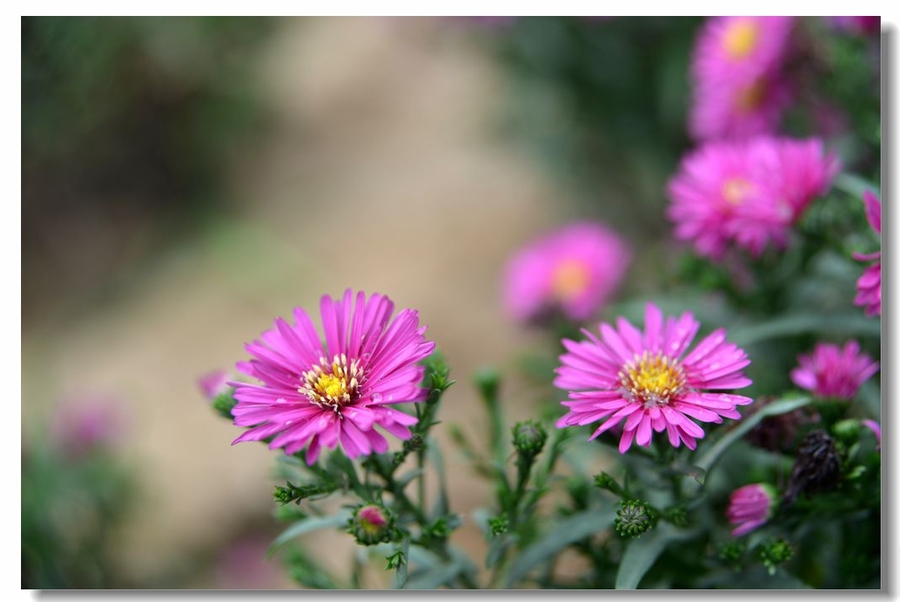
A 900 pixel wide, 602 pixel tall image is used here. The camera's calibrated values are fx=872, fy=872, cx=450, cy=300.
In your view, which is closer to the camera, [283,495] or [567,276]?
[283,495]

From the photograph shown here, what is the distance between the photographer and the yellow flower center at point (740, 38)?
36.0 inches

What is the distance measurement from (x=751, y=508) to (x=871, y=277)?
0.20 metres

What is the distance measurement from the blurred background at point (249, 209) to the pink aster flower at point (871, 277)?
1.31 ft

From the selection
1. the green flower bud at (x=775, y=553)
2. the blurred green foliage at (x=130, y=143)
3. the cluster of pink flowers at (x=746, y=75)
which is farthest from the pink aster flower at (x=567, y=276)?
the blurred green foliage at (x=130, y=143)

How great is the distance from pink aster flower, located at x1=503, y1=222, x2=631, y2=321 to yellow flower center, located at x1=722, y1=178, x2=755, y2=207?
0.27m

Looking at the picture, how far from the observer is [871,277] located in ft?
2.19

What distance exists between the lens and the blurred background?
4.32ft

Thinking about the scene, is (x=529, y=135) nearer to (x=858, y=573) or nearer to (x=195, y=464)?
(x=195, y=464)

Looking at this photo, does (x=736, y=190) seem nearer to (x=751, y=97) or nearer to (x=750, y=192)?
(x=750, y=192)

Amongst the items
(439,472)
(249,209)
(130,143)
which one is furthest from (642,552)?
(130,143)

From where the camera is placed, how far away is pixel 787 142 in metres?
0.81

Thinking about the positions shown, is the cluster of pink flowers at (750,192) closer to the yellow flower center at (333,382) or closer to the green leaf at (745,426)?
the green leaf at (745,426)

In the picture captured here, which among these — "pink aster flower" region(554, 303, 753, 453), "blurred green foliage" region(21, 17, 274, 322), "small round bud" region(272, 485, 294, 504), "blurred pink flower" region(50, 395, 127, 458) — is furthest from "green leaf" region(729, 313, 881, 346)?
"blurred green foliage" region(21, 17, 274, 322)

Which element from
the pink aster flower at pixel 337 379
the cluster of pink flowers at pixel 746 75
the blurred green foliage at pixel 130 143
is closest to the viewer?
the pink aster flower at pixel 337 379
